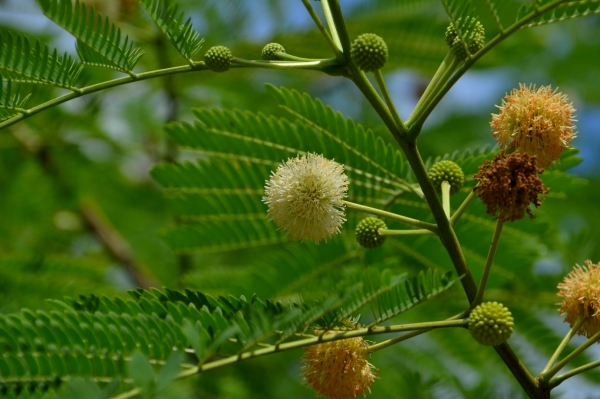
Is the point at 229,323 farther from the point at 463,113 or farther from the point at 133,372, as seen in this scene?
the point at 463,113

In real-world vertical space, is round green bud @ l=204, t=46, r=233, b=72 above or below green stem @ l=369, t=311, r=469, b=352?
above

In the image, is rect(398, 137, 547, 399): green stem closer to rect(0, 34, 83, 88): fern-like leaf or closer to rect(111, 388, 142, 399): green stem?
rect(111, 388, 142, 399): green stem

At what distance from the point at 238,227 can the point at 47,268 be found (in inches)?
71.7

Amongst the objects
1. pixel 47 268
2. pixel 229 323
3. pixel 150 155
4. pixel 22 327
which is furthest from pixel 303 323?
pixel 150 155

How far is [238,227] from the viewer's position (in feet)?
12.0

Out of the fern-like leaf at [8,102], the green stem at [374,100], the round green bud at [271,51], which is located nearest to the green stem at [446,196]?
the green stem at [374,100]

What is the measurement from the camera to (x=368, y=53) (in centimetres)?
218

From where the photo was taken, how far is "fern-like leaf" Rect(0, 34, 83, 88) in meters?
2.39

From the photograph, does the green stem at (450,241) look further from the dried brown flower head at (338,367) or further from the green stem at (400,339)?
the dried brown flower head at (338,367)

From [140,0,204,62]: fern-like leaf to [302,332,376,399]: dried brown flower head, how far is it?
1.14 m

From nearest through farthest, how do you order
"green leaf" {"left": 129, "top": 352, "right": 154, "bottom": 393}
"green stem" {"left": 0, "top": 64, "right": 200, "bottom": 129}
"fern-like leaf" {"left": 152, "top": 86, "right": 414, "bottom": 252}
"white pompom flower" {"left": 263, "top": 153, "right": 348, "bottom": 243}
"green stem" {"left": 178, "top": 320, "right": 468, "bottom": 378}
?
"green leaf" {"left": 129, "top": 352, "right": 154, "bottom": 393}, "green stem" {"left": 178, "top": 320, "right": 468, "bottom": 378}, "green stem" {"left": 0, "top": 64, "right": 200, "bottom": 129}, "white pompom flower" {"left": 263, "top": 153, "right": 348, "bottom": 243}, "fern-like leaf" {"left": 152, "top": 86, "right": 414, "bottom": 252}

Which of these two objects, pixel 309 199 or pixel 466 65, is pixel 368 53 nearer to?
pixel 466 65

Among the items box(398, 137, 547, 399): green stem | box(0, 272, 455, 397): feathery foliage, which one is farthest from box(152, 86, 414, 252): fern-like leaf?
box(0, 272, 455, 397): feathery foliage

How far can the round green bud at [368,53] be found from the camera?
219 centimetres
